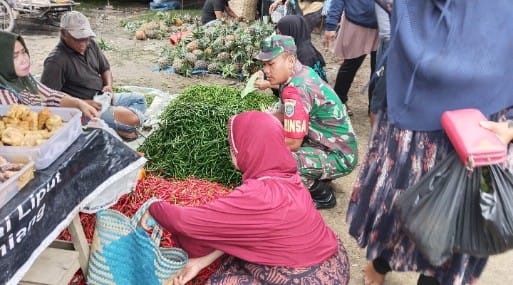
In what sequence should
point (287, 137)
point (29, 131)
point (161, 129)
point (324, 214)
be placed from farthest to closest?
point (161, 129) < point (324, 214) < point (287, 137) < point (29, 131)

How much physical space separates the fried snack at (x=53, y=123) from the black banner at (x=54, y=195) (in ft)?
0.34

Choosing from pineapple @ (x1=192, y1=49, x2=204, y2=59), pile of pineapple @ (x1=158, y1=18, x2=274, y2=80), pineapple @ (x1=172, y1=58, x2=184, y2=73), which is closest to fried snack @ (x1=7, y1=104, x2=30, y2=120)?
pile of pineapple @ (x1=158, y1=18, x2=274, y2=80)

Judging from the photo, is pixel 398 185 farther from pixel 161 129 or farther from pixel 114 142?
pixel 161 129

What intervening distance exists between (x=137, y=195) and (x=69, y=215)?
2.63 ft

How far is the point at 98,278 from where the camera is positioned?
7.07 ft

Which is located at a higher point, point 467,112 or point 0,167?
point 467,112

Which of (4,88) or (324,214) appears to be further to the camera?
(324,214)

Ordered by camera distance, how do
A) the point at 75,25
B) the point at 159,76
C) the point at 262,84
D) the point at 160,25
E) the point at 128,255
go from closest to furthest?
the point at 128,255 < the point at 75,25 < the point at 262,84 < the point at 159,76 < the point at 160,25

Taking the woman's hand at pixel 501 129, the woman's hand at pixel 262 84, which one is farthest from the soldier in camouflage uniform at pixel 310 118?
the woman's hand at pixel 501 129

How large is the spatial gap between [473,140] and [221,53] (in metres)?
5.01

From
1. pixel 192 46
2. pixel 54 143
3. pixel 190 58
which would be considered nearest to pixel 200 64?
pixel 190 58

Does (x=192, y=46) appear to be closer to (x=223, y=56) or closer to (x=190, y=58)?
(x=190, y=58)

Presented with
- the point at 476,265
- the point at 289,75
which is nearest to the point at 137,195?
the point at 289,75

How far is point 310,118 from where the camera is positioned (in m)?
3.28
